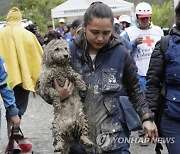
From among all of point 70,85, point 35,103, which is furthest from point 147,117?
point 35,103

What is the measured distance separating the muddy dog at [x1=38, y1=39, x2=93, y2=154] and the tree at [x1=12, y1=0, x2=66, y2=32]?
141 ft

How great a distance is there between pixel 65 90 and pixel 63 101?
10 centimetres

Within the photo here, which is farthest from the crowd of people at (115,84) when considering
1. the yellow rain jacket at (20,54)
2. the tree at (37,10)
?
the tree at (37,10)

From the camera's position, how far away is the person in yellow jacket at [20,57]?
715 centimetres

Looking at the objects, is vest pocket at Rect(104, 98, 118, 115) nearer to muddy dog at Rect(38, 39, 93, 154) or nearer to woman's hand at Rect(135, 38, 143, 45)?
muddy dog at Rect(38, 39, 93, 154)

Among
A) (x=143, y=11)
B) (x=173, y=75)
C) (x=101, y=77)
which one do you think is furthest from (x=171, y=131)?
(x=143, y=11)

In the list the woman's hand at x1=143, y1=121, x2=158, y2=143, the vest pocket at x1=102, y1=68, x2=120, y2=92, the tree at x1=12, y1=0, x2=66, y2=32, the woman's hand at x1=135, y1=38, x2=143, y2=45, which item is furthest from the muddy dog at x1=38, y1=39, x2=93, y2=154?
the tree at x1=12, y1=0, x2=66, y2=32

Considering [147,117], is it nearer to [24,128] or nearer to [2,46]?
[2,46]

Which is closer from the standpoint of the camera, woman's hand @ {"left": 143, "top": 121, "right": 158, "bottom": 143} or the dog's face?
the dog's face

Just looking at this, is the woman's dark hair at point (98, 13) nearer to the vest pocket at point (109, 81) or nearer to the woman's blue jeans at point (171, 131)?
the vest pocket at point (109, 81)

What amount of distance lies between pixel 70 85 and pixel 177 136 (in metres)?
1.00

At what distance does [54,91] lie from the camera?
3236mm

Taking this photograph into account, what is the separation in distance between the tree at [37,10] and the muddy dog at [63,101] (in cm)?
4303

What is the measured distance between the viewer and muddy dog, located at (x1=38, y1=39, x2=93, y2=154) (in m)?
3.17
